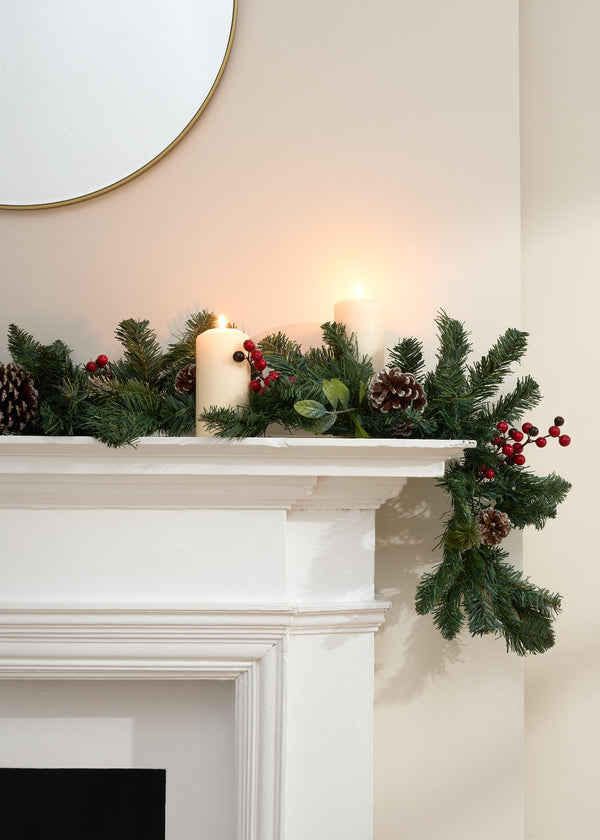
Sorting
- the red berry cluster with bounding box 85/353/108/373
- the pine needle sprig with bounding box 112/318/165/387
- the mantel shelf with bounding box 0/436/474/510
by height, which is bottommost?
the mantel shelf with bounding box 0/436/474/510

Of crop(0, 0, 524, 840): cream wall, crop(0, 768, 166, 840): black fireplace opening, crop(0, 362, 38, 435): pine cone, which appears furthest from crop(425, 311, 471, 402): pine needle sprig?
crop(0, 768, 166, 840): black fireplace opening

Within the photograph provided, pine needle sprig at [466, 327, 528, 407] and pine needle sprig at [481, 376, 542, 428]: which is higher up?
pine needle sprig at [466, 327, 528, 407]

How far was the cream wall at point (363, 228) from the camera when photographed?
100 centimetres

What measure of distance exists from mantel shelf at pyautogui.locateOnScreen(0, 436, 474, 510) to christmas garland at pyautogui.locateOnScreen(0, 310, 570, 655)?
27 mm

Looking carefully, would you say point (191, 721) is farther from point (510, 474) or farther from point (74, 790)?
point (510, 474)

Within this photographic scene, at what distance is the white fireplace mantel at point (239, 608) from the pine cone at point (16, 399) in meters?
0.08

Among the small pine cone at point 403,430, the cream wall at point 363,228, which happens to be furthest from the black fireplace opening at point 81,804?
the small pine cone at point 403,430

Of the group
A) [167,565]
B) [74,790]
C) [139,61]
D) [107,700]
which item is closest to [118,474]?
[167,565]

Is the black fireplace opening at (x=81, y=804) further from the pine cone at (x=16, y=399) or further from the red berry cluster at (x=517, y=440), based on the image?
the red berry cluster at (x=517, y=440)

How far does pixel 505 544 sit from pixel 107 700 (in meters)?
0.60

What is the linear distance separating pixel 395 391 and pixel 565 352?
1.56 feet

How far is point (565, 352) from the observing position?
1150 mm

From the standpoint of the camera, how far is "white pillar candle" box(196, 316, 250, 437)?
32.1 inches

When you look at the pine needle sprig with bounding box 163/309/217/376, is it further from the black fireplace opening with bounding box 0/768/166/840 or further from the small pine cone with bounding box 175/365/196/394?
the black fireplace opening with bounding box 0/768/166/840
